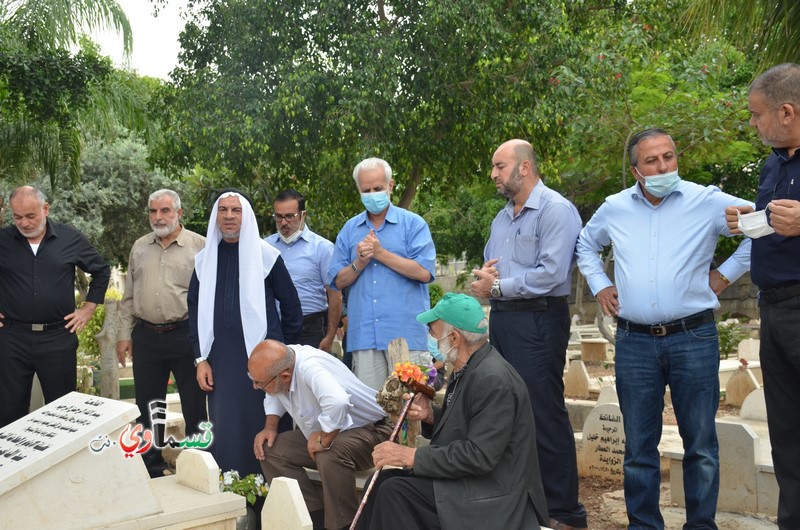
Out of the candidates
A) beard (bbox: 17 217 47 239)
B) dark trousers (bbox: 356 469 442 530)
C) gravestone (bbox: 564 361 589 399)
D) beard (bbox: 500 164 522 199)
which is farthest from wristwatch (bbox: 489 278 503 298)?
gravestone (bbox: 564 361 589 399)

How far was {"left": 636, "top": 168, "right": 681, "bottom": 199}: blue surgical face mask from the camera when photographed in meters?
4.44

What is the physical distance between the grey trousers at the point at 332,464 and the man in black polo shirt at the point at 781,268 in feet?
7.13

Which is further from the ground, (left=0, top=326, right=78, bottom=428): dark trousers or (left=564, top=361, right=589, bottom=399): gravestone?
(left=0, top=326, right=78, bottom=428): dark trousers

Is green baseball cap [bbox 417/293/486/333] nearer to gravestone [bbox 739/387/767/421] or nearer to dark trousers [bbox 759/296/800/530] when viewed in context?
dark trousers [bbox 759/296/800/530]

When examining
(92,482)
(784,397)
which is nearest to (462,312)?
(784,397)

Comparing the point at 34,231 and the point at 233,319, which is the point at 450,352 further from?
the point at 34,231

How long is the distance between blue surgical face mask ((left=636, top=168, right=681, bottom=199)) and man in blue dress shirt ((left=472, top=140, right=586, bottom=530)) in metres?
0.58

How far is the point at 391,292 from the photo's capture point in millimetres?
5902

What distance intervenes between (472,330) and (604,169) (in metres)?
10.9

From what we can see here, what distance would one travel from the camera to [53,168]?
13820 millimetres

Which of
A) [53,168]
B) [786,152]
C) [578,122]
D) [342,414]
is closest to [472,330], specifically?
[342,414]

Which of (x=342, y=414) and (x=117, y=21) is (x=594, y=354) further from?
(x=342, y=414)

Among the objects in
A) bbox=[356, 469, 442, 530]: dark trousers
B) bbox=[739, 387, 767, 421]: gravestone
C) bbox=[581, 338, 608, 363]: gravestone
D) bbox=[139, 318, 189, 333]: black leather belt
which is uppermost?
bbox=[139, 318, 189, 333]: black leather belt

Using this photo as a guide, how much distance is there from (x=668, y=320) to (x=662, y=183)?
2.25 ft
